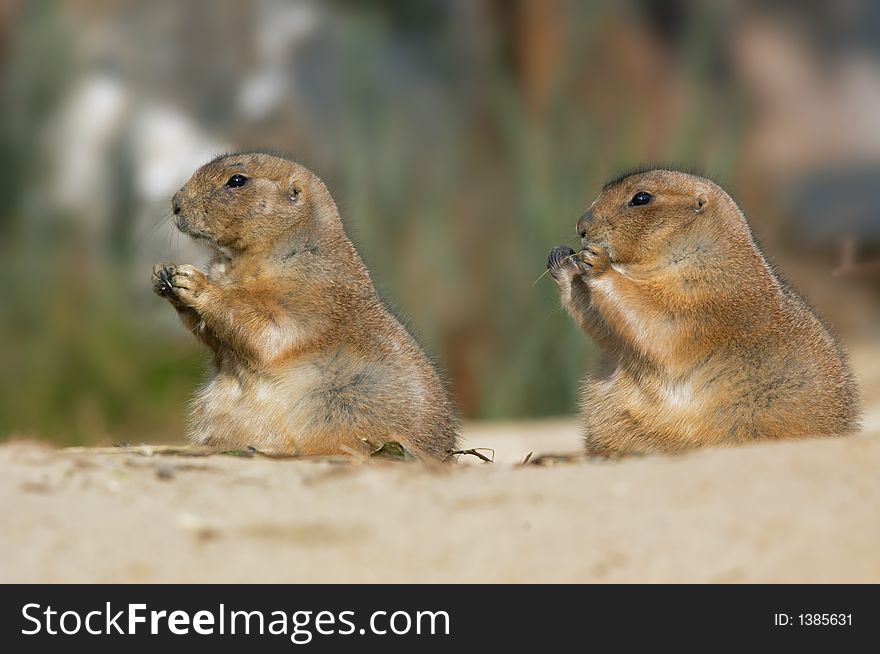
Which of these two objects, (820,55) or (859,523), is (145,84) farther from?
(859,523)

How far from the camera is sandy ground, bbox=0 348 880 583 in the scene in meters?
4.11

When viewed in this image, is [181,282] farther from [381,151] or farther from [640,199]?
[381,151]

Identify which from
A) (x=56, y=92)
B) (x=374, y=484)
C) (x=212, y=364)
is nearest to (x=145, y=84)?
(x=56, y=92)

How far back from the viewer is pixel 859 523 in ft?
14.5

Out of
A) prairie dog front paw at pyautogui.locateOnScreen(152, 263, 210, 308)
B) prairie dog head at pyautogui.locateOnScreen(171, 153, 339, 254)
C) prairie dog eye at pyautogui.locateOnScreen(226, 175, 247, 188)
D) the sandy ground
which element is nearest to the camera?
the sandy ground

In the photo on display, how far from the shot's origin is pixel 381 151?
14.6 metres

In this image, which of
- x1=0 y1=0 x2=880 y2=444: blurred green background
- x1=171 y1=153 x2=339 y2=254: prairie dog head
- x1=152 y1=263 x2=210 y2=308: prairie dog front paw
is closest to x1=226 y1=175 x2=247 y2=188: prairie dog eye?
x1=171 y1=153 x2=339 y2=254: prairie dog head

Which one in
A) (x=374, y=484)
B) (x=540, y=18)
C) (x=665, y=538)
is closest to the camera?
(x=665, y=538)

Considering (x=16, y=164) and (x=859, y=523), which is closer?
(x=859, y=523)

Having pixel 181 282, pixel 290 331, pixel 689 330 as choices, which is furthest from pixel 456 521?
pixel 181 282

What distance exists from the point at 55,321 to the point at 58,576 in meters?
10.2

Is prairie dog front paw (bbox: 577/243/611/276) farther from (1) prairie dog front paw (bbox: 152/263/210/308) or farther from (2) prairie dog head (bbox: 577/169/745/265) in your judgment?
(1) prairie dog front paw (bbox: 152/263/210/308)

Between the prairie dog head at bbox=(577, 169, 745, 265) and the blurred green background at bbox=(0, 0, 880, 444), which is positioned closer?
the prairie dog head at bbox=(577, 169, 745, 265)

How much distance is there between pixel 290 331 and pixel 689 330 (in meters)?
2.12
